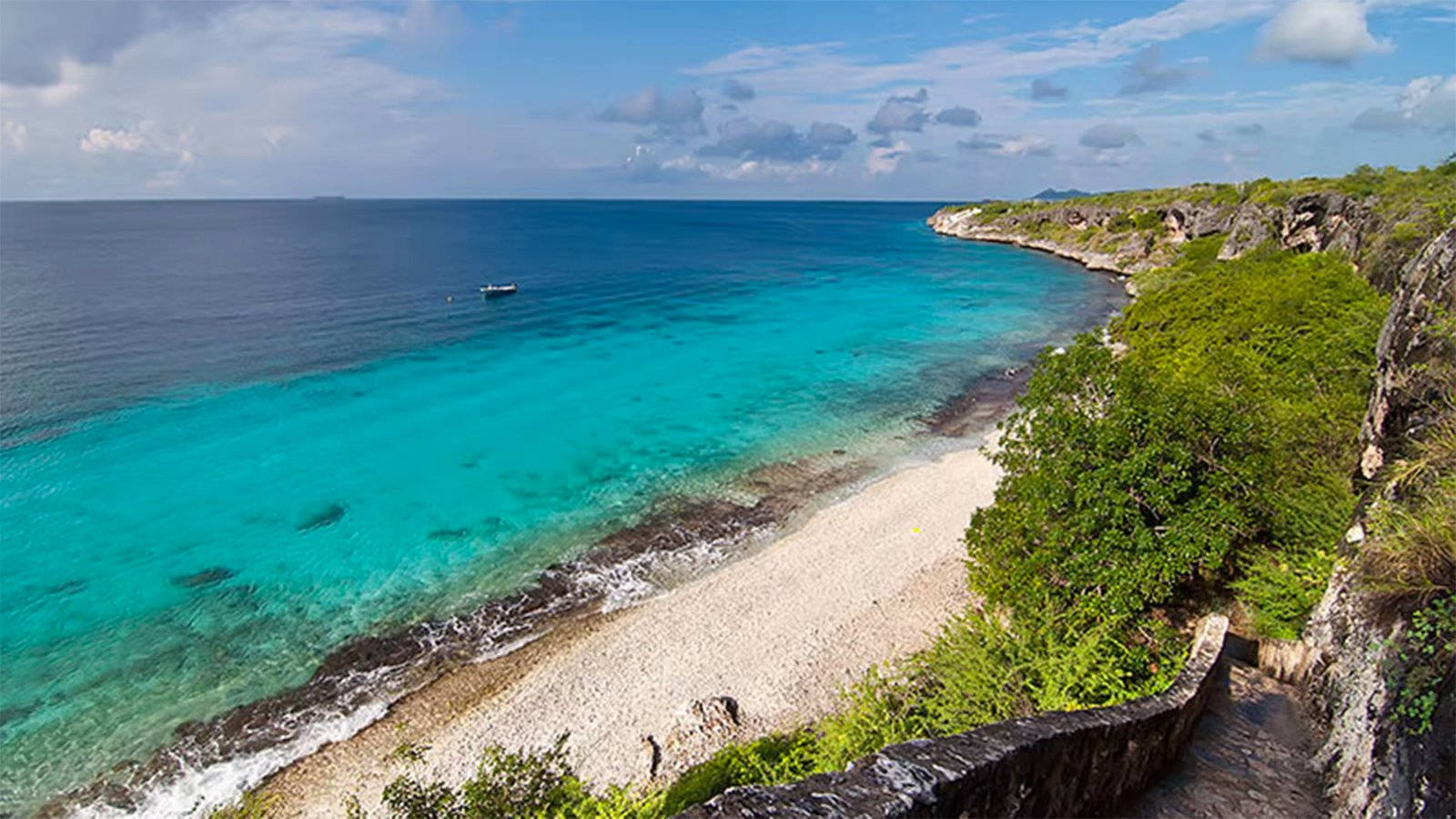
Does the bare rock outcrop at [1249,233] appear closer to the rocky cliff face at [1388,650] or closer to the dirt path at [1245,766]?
the rocky cliff face at [1388,650]

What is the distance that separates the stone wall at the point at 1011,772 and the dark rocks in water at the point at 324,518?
2726cm

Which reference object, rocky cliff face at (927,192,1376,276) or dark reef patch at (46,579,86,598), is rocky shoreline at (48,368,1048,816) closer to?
dark reef patch at (46,579,86,598)

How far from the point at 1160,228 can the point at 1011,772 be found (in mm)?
110871

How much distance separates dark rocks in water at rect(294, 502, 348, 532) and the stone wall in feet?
89.4

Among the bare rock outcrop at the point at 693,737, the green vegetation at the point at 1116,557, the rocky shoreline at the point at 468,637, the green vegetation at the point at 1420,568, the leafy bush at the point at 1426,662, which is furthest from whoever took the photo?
the rocky shoreline at the point at 468,637

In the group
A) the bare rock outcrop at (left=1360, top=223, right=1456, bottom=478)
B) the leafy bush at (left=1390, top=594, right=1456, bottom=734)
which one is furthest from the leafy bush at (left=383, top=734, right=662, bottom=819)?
the bare rock outcrop at (left=1360, top=223, right=1456, bottom=478)

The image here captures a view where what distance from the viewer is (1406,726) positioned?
270 inches

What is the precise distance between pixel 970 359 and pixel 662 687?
130ft

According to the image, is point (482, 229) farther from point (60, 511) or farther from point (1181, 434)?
point (1181, 434)

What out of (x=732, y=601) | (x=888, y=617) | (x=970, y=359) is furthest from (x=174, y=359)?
(x=970, y=359)

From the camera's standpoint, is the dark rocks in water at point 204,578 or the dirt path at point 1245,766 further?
the dark rocks in water at point 204,578

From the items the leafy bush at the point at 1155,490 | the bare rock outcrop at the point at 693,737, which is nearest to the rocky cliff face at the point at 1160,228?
the leafy bush at the point at 1155,490

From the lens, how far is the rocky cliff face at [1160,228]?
160 feet

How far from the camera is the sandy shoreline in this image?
644 inches
